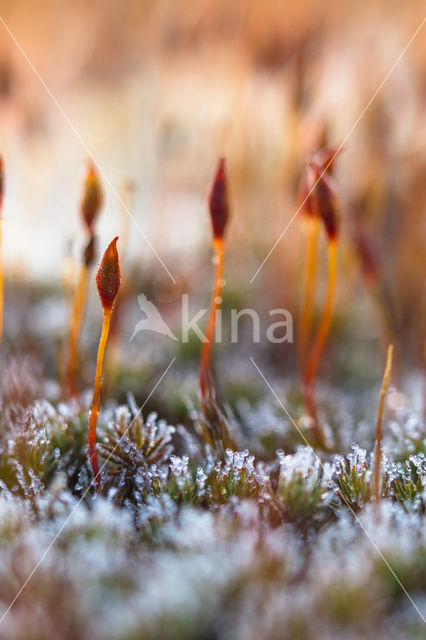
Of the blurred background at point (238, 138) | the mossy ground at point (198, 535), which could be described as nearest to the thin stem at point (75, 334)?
the mossy ground at point (198, 535)

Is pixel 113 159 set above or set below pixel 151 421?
above

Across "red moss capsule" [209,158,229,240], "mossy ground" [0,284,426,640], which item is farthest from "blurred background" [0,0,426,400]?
"mossy ground" [0,284,426,640]

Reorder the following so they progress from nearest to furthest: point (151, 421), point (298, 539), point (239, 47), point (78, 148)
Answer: point (298, 539) → point (151, 421) → point (239, 47) → point (78, 148)

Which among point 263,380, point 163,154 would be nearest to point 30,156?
point 163,154

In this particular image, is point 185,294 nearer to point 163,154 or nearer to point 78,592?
point 163,154

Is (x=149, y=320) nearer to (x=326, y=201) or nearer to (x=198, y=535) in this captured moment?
(x=326, y=201)

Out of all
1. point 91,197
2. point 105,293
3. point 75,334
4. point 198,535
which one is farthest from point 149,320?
point 198,535

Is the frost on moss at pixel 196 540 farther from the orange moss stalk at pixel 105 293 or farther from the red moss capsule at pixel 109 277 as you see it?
the red moss capsule at pixel 109 277

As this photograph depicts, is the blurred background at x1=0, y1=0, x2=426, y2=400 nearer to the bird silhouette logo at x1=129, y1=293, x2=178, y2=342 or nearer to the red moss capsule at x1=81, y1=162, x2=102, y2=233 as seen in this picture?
the bird silhouette logo at x1=129, y1=293, x2=178, y2=342
